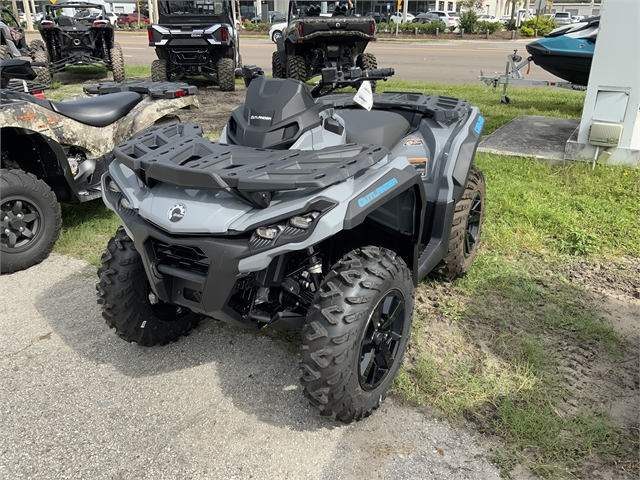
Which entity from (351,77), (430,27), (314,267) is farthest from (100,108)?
(430,27)

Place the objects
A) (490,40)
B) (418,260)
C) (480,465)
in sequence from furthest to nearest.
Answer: (490,40) → (418,260) → (480,465)

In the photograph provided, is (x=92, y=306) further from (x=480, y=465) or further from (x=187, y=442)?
(x=480, y=465)

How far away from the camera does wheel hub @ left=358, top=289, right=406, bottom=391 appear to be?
8.20ft

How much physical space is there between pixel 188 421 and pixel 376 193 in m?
1.36

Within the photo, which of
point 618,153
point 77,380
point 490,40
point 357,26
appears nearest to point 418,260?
point 77,380

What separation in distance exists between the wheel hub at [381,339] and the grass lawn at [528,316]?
8.9 inches

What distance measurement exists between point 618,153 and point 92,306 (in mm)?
5387

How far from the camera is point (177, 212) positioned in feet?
7.31

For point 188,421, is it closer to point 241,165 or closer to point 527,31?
point 241,165

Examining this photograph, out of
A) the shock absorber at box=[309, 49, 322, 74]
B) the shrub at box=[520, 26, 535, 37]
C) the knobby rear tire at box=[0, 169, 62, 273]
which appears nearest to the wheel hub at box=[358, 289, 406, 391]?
the knobby rear tire at box=[0, 169, 62, 273]

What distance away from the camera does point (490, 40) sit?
3198 cm

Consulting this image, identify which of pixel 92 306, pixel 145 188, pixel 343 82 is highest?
pixel 343 82

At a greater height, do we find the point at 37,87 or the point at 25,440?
the point at 37,87

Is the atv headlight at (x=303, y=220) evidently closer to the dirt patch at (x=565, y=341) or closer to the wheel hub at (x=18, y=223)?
the dirt patch at (x=565, y=341)
